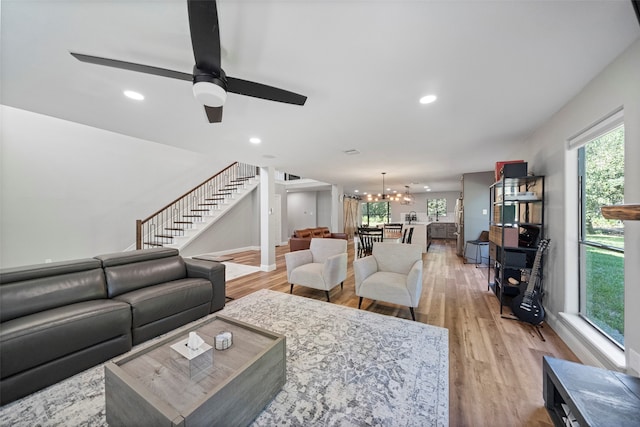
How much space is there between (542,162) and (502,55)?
82.9 inches

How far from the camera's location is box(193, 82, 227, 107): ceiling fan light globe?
1356mm

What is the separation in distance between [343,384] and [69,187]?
6277 mm

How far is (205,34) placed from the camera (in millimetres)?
1120

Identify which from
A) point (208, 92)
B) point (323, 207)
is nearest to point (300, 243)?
point (208, 92)

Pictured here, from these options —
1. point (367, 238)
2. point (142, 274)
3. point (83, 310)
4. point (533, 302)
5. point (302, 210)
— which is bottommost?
point (533, 302)

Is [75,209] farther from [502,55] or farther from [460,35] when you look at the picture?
[502,55]

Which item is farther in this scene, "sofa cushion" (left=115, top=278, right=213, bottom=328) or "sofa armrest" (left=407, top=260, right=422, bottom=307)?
"sofa armrest" (left=407, top=260, right=422, bottom=307)

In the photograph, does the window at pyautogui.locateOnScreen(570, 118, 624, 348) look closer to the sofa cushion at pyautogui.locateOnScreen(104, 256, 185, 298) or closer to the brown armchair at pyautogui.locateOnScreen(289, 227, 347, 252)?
the sofa cushion at pyautogui.locateOnScreen(104, 256, 185, 298)

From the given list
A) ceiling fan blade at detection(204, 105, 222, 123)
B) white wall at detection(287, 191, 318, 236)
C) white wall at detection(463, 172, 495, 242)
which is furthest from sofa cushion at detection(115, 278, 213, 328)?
white wall at detection(287, 191, 318, 236)

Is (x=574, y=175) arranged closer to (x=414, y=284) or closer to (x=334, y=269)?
(x=414, y=284)

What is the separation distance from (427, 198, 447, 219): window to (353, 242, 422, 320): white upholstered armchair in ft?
30.4

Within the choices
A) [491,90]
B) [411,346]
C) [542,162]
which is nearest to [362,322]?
[411,346]

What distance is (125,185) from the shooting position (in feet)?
17.6

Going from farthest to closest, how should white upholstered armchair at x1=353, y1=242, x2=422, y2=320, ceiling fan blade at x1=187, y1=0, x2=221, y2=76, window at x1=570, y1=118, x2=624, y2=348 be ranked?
white upholstered armchair at x1=353, y1=242, x2=422, y2=320
window at x1=570, y1=118, x2=624, y2=348
ceiling fan blade at x1=187, y1=0, x2=221, y2=76
